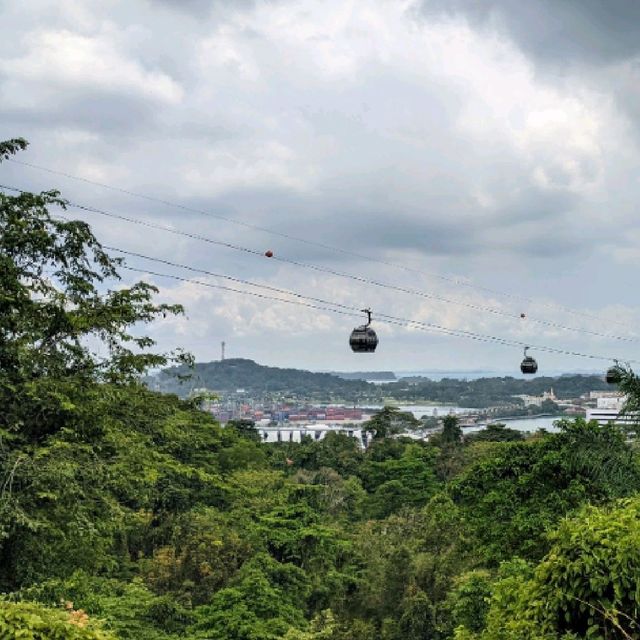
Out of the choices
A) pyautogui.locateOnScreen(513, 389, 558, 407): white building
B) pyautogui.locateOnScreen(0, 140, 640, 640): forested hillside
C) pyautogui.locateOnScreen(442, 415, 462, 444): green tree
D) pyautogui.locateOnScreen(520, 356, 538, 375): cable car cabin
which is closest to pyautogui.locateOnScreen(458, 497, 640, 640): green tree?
pyautogui.locateOnScreen(0, 140, 640, 640): forested hillside

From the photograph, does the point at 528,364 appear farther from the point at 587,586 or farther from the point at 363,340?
the point at 587,586

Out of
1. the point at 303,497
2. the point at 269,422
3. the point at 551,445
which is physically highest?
the point at 551,445

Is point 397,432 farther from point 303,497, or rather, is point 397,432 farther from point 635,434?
point 635,434

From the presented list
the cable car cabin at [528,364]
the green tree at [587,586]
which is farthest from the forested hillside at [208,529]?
the cable car cabin at [528,364]

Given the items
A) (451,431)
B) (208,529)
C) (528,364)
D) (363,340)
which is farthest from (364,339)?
(451,431)

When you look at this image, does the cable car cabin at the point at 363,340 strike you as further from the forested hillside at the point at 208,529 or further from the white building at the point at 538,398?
the white building at the point at 538,398

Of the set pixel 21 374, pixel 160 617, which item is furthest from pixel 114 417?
pixel 160 617
